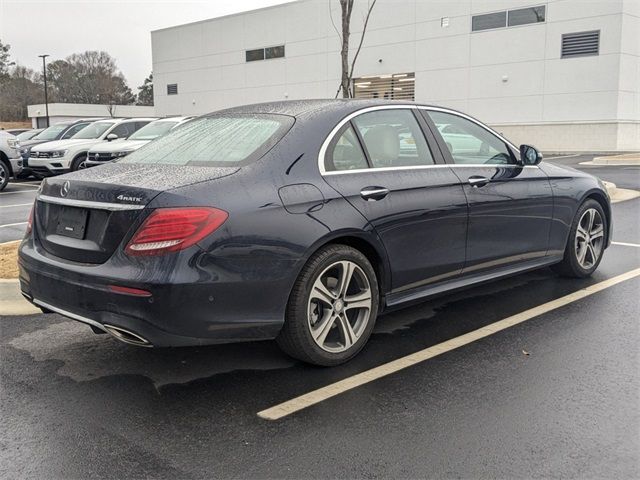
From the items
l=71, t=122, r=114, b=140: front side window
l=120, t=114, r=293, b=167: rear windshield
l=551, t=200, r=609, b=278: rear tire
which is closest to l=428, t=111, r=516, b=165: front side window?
l=551, t=200, r=609, b=278: rear tire

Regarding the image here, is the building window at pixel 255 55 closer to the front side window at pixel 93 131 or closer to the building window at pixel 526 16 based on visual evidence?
the building window at pixel 526 16

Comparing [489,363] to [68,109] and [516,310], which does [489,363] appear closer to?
[516,310]

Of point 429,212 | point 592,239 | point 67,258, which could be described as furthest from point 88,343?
point 592,239

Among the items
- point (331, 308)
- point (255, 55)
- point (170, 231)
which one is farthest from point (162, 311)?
point (255, 55)

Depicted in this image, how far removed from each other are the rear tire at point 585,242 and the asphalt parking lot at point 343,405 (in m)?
0.88

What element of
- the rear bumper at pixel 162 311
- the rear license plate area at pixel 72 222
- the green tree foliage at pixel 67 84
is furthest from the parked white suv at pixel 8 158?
the green tree foliage at pixel 67 84

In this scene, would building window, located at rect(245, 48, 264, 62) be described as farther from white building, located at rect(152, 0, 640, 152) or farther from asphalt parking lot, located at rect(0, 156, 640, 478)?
asphalt parking lot, located at rect(0, 156, 640, 478)

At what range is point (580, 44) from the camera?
26344 millimetres

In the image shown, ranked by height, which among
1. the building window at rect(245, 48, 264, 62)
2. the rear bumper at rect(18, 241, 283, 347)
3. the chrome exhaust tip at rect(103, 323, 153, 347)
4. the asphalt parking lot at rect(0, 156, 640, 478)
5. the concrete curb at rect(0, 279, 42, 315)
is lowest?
the asphalt parking lot at rect(0, 156, 640, 478)

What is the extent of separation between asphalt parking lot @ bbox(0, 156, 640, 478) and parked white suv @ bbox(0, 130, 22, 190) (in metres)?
10.8

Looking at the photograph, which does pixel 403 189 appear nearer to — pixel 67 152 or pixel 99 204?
pixel 99 204

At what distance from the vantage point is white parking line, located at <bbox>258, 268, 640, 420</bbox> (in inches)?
133

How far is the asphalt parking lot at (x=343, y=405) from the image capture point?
2.81 m

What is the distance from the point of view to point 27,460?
286 cm
